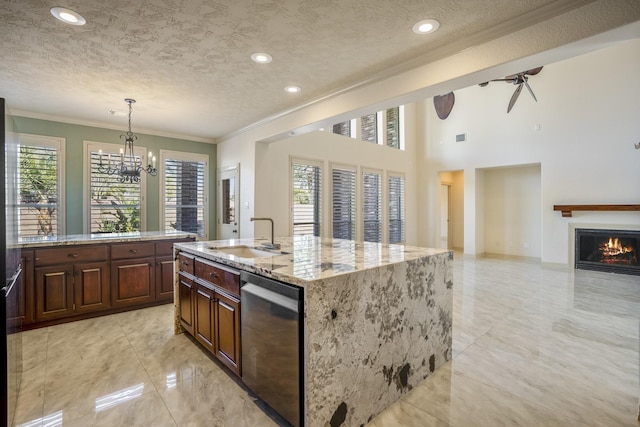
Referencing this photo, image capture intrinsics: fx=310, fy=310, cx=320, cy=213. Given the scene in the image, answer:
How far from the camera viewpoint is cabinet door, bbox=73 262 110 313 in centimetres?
342

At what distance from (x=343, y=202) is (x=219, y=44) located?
4.54m

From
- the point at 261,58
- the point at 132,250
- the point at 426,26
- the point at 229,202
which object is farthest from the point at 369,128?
the point at 132,250

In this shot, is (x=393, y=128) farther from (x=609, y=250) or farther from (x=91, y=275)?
(x=91, y=275)

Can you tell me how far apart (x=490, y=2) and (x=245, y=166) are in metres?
4.17

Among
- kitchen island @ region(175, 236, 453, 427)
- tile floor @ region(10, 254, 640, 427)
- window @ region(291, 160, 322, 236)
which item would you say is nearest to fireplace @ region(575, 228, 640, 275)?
tile floor @ region(10, 254, 640, 427)

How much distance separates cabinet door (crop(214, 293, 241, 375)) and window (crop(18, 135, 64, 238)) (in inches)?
159

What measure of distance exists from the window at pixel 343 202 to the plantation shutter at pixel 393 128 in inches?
80.2

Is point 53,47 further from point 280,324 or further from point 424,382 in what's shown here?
point 424,382

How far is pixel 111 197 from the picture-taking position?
5.14m

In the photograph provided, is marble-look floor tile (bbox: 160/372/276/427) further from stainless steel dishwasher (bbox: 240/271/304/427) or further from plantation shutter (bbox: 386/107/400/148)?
plantation shutter (bbox: 386/107/400/148)

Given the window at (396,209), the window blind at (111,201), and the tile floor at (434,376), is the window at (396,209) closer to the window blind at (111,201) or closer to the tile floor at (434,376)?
the tile floor at (434,376)

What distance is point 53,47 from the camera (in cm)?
268

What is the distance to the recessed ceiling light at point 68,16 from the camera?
85.4 inches

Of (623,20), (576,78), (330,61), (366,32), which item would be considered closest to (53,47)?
(330,61)
